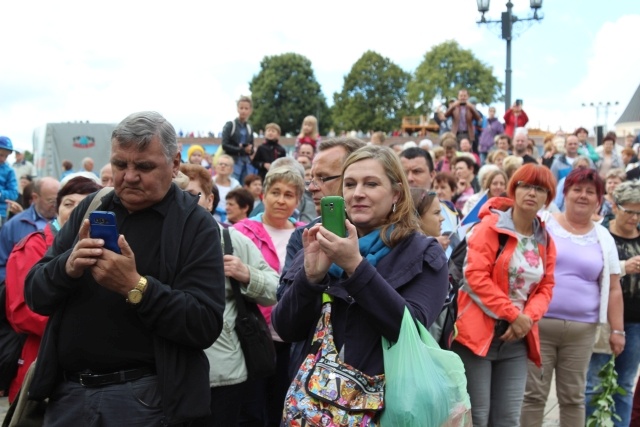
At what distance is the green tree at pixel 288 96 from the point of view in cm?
6994

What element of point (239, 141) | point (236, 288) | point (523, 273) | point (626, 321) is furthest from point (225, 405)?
point (239, 141)

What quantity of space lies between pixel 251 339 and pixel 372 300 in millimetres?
1482

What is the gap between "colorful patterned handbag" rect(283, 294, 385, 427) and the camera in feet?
8.43

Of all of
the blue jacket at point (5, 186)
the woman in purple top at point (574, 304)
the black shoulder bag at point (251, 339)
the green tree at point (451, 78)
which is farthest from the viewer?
the green tree at point (451, 78)

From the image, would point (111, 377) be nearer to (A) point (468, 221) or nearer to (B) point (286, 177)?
(B) point (286, 177)

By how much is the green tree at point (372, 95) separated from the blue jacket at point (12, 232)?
6513cm

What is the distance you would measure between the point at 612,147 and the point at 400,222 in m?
13.2

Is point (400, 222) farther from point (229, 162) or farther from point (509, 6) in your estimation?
point (509, 6)

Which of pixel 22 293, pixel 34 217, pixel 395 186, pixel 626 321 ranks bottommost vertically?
pixel 626 321

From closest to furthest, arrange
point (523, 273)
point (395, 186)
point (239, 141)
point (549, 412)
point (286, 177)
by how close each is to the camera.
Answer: point (395, 186) → point (523, 273) → point (286, 177) → point (549, 412) → point (239, 141)

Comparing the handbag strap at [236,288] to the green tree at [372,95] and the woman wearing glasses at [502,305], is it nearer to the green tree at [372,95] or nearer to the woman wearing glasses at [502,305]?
the woman wearing glasses at [502,305]

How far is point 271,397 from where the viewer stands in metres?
4.84

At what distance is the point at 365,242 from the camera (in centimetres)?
282

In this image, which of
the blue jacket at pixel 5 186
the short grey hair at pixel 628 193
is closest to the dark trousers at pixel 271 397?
the short grey hair at pixel 628 193
